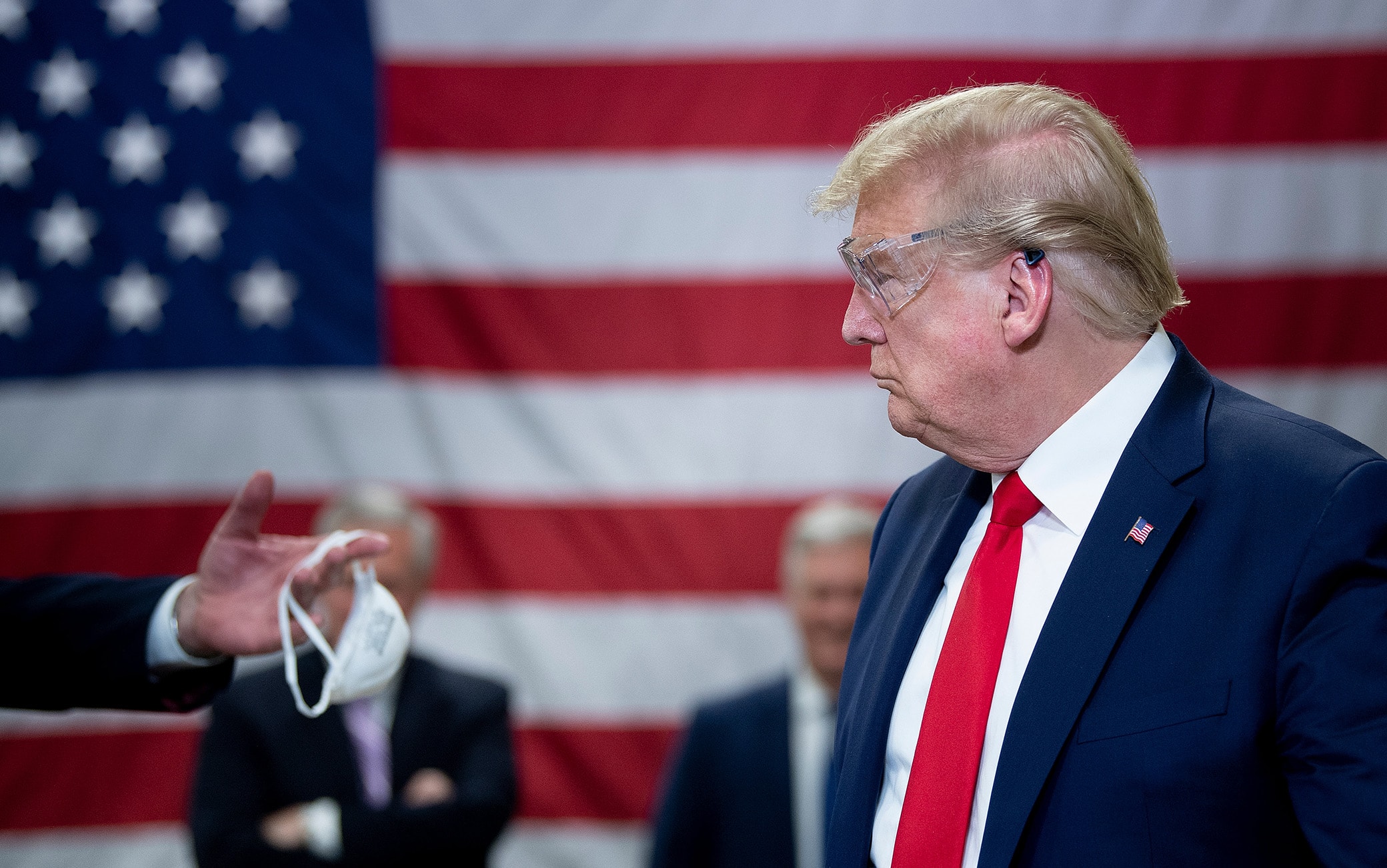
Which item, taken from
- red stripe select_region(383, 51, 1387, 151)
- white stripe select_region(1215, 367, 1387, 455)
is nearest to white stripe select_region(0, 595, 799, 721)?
red stripe select_region(383, 51, 1387, 151)

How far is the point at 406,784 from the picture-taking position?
243 cm

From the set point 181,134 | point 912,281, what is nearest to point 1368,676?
point 912,281

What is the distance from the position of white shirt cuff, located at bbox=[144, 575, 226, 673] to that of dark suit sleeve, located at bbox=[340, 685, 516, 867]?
861 millimetres

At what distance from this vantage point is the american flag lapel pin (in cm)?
102

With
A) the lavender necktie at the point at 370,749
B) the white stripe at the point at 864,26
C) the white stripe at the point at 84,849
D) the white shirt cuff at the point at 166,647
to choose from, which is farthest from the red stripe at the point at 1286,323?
the white stripe at the point at 84,849

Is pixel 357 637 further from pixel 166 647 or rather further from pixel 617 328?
pixel 617 328

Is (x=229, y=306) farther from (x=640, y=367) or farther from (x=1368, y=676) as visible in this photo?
(x=1368, y=676)

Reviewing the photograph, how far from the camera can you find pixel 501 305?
3.22 metres

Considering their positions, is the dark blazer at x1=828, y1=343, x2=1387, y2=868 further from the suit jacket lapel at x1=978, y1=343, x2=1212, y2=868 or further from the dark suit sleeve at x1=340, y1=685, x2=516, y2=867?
the dark suit sleeve at x1=340, y1=685, x2=516, y2=867

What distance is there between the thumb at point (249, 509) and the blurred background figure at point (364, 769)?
97 centimetres

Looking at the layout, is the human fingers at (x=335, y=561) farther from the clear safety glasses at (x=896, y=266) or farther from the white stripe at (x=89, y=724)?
the white stripe at (x=89, y=724)

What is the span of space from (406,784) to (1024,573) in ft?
5.48

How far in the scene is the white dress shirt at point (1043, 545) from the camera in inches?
42.3

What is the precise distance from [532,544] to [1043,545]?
2215mm
